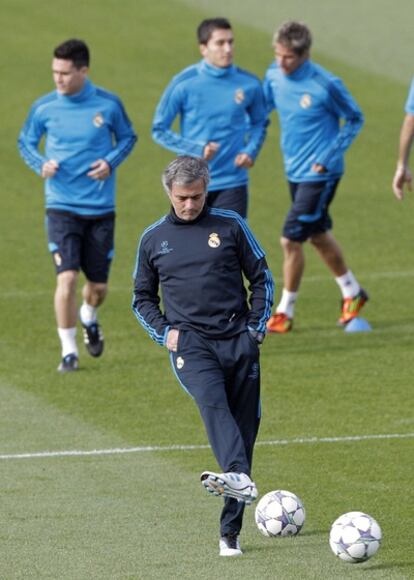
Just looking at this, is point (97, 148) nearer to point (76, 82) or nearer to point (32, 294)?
point (76, 82)

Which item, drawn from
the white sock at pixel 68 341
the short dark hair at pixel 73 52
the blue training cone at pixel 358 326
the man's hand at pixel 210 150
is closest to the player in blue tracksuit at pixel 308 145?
the blue training cone at pixel 358 326

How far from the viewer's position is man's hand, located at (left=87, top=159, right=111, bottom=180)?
46.3ft

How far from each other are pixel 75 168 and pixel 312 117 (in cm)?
282

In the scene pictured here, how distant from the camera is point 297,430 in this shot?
12.0 m

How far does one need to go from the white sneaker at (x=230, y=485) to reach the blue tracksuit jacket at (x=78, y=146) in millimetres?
6268

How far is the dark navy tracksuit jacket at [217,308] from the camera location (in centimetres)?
897

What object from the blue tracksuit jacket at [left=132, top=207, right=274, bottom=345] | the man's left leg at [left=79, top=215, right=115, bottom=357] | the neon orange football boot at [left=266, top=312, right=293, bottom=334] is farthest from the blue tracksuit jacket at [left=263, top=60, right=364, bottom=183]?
the blue tracksuit jacket at [left=132, top=207, right=274, bottom=345]

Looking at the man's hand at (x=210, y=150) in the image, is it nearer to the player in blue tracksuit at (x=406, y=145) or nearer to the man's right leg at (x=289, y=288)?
the man's right leg at (x=289, y=288)

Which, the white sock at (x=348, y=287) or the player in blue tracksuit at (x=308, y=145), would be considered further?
the white sock at (x=348, y=287)

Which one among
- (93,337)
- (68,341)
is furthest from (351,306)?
(68,341)

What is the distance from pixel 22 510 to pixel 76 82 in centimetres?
549

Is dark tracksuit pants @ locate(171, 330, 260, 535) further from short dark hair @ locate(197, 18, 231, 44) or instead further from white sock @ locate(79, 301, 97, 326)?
short dark hair @ locate(197, 18, 231, 44)

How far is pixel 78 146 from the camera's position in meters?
14.3

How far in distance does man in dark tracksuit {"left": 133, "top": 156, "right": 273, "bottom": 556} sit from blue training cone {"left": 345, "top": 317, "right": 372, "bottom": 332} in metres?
6.84
